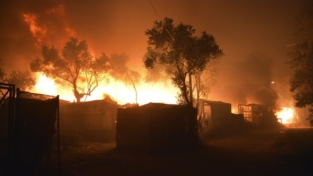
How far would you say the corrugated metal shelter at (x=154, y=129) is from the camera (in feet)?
56.5

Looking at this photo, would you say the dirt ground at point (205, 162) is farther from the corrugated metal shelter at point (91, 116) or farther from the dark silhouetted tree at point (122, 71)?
the dark silhouetted tree at point (122, 71)

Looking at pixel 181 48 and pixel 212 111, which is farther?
pixel 212 111

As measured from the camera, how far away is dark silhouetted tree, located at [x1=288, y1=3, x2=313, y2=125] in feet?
75.5

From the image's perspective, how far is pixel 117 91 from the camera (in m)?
58.9

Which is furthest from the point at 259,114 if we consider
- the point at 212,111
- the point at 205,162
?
the point at 205,162

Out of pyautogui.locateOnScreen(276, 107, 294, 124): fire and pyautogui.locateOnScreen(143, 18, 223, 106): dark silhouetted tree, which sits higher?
pyautogui.locateOnScreen(143, 18, 223, 106): dark silhouetted tree

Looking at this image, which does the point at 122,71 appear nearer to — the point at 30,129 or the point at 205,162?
the point at 205,162

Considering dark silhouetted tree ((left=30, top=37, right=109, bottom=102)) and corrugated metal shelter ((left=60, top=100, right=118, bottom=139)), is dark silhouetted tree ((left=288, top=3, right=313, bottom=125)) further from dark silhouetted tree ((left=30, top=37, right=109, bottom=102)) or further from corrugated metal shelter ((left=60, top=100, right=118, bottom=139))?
dark silhouetted tree ((left=30, top=37, right=109, bottom=102))

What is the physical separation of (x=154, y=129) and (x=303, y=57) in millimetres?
16369

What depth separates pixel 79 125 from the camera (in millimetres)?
33406

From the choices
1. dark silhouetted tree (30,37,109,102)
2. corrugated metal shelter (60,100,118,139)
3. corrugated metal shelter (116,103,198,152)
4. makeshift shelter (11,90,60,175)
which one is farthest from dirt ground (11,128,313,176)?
dark silhouetted tree (30,37,109,102)

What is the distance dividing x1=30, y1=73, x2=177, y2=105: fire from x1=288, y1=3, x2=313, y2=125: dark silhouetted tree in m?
36.4

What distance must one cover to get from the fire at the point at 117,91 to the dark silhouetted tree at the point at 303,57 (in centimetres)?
3643

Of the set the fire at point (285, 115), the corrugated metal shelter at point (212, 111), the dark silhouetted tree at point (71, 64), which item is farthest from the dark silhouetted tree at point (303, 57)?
the dark silhouetted tree at point (71, 64)
